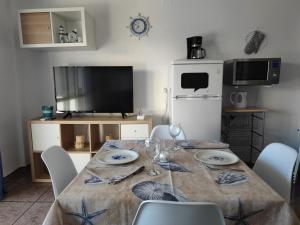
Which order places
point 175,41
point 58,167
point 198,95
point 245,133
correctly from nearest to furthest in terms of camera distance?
1. point 58,167
2. point 198,95
3. point 175,41
4. point 245,133

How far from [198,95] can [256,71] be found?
2.44 ft

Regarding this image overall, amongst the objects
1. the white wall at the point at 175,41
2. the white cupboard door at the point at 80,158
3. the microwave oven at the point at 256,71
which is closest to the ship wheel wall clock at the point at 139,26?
the white wall at the point at 175,41

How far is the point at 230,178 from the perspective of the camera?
1198 millimetres

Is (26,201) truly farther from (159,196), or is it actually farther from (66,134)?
(159,196)

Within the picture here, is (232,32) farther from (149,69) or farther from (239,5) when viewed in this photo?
(149,69)

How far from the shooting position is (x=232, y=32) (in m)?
2.93

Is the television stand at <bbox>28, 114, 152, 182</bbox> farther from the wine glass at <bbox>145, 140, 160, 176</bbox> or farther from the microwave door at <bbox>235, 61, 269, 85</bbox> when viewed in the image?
the microwave door at <bbox>235, 61, 269, 85</bbox>

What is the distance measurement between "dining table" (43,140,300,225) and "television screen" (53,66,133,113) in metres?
1.64

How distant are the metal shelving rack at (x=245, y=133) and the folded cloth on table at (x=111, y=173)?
82.2 inches

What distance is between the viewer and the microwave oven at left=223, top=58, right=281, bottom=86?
2607 millimetres

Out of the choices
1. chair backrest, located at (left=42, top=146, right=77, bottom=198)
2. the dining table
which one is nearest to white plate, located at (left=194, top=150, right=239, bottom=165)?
the dining table

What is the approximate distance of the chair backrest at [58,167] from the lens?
4.49 ft

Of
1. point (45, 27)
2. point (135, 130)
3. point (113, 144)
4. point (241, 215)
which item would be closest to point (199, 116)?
point (135, 130)

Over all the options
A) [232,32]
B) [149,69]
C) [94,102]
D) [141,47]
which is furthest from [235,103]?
[94,102]
